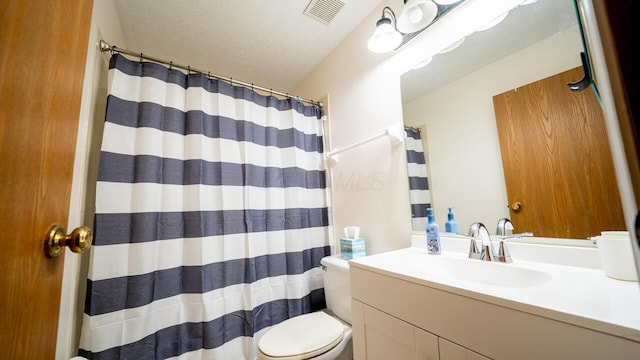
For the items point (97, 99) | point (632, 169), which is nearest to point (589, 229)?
point (632, 169)

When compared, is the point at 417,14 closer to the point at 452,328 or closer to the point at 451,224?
the point at 451,224

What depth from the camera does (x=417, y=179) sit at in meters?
1.16

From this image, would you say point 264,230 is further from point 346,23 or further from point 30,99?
point 346,23

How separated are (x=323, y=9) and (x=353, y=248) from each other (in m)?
1.48

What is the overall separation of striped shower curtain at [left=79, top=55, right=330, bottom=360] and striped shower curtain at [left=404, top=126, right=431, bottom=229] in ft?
2.47

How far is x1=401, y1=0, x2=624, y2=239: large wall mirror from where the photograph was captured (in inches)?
29.6

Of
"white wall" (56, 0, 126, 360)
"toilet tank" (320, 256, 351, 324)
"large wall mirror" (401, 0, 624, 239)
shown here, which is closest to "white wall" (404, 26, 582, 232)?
"large wall mirror" (401, 0, 624, 239)

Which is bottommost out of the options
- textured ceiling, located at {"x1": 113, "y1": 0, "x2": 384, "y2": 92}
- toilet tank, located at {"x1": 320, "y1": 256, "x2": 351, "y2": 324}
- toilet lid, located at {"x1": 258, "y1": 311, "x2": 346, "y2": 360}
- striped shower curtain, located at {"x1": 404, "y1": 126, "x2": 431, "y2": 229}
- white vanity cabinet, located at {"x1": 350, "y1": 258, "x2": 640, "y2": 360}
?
toilet lid, located at {"x1": 258, "y1": 311, "x2": 346, "y2": 360}

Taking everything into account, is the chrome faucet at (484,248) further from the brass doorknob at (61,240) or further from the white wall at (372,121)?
the brass doorknob at (61,240)

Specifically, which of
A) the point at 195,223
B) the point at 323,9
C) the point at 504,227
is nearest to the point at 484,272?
the point at 504,227

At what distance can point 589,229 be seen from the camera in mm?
678

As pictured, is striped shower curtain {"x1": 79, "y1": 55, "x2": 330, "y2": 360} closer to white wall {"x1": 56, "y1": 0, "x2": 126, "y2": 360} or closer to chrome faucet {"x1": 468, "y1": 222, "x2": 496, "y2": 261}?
white wall {"x1": 56, "y1": 0, "x2": 126, "y2": 360}

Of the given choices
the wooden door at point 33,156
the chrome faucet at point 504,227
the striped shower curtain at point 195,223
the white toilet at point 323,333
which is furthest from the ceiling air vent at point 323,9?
the white toilet at point 323,333

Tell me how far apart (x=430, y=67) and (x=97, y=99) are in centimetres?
172
